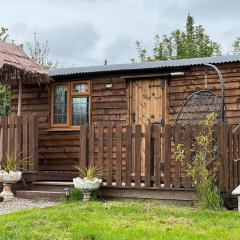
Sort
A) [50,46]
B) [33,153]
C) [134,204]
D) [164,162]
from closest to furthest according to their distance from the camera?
[134,204], [164,162], [33,153], [50,46]

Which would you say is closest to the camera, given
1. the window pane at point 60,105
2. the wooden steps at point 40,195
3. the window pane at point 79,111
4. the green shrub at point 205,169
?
the green shrub at point 205,169

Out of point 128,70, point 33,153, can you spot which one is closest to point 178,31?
point 128,70

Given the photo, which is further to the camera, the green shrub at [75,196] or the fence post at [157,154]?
the green shrub at [75,196]

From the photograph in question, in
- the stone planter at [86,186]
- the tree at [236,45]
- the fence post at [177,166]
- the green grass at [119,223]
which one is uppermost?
the tree at [236,45]

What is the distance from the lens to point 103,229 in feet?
20.6

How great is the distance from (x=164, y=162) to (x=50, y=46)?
23.6m

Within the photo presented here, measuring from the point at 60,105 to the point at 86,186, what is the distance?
440cm

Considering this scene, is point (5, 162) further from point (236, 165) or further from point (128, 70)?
point (236, 165)

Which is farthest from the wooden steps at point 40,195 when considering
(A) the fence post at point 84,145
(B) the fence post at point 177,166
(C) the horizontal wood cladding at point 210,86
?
(C) the horizontal wood cladding at point 210,86

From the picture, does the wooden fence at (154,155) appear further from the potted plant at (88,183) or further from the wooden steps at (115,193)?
the potted plant at (88,183)

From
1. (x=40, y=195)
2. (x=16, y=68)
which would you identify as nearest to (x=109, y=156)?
(x=40, y=195)

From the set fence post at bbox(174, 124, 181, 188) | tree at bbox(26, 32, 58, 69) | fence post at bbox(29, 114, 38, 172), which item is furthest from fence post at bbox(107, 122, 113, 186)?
tree at bbox(26, 32, 58, 69)

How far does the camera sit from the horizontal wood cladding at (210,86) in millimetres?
10938

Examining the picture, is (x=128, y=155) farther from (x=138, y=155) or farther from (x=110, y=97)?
(x=110, y=97)
